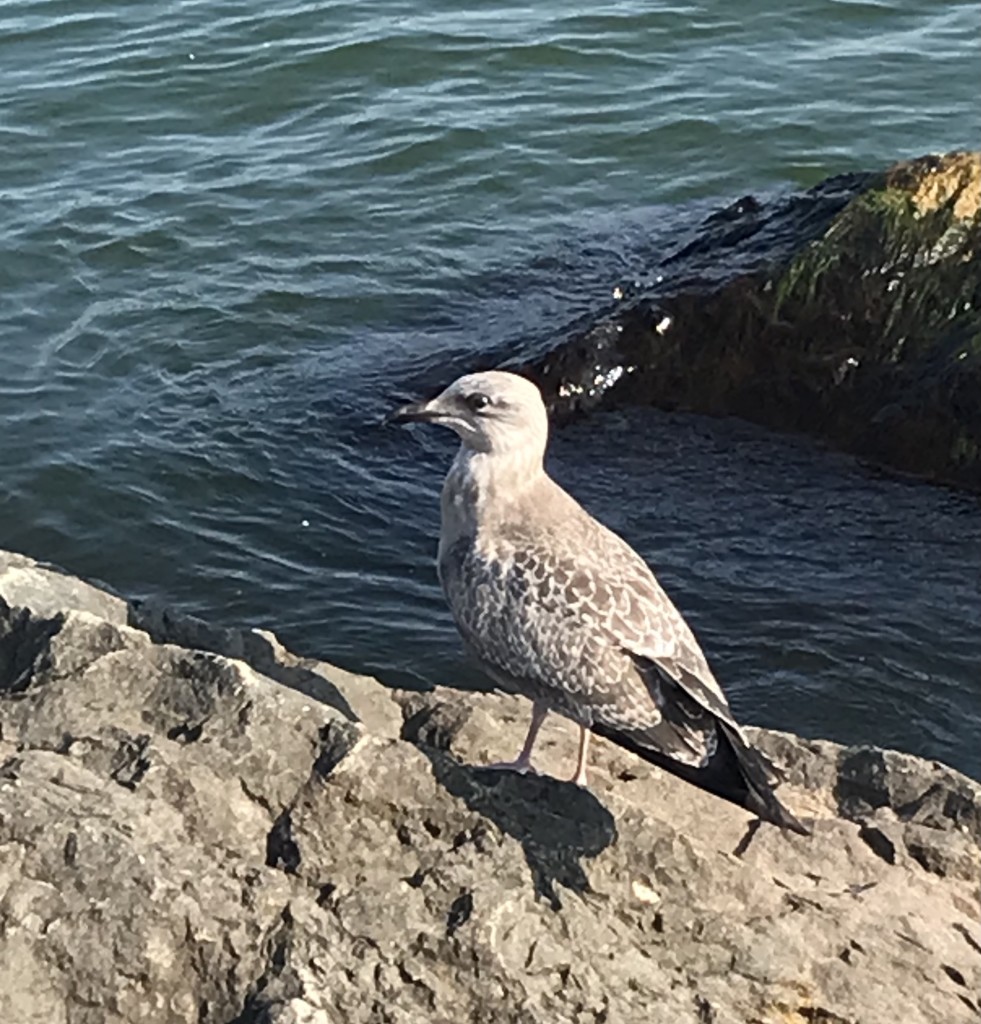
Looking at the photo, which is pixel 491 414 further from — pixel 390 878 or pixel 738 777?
pixel 390 878

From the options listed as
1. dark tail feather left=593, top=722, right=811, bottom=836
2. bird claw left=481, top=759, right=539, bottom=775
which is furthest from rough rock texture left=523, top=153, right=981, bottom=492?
bird claw left=481, top=759, right=539, bottom=775

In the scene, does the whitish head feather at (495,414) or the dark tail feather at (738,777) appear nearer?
the dark tail feather at (738,777)

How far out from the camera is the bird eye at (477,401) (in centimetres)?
567

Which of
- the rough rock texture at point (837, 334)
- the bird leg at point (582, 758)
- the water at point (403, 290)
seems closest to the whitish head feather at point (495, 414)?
the bird leg at point (582, 758)

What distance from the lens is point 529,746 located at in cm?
495

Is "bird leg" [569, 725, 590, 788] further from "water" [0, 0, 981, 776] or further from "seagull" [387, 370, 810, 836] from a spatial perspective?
"water" [0, 0, 981, 776]

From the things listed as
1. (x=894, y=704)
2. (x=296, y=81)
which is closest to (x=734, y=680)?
(x=894, y=704)

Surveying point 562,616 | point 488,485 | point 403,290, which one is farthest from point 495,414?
point 403,290

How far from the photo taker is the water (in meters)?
7.82

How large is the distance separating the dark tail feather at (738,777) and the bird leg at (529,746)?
0.38 metres

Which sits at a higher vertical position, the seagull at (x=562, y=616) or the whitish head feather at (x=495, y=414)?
the whitish head feather at (x=495, y=414)

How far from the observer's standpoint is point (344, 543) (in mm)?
8398

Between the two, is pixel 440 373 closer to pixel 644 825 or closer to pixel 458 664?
pixel 458 664

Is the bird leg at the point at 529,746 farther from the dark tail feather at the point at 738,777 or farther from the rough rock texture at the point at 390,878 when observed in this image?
the dark tail feather at the point at 738,777
